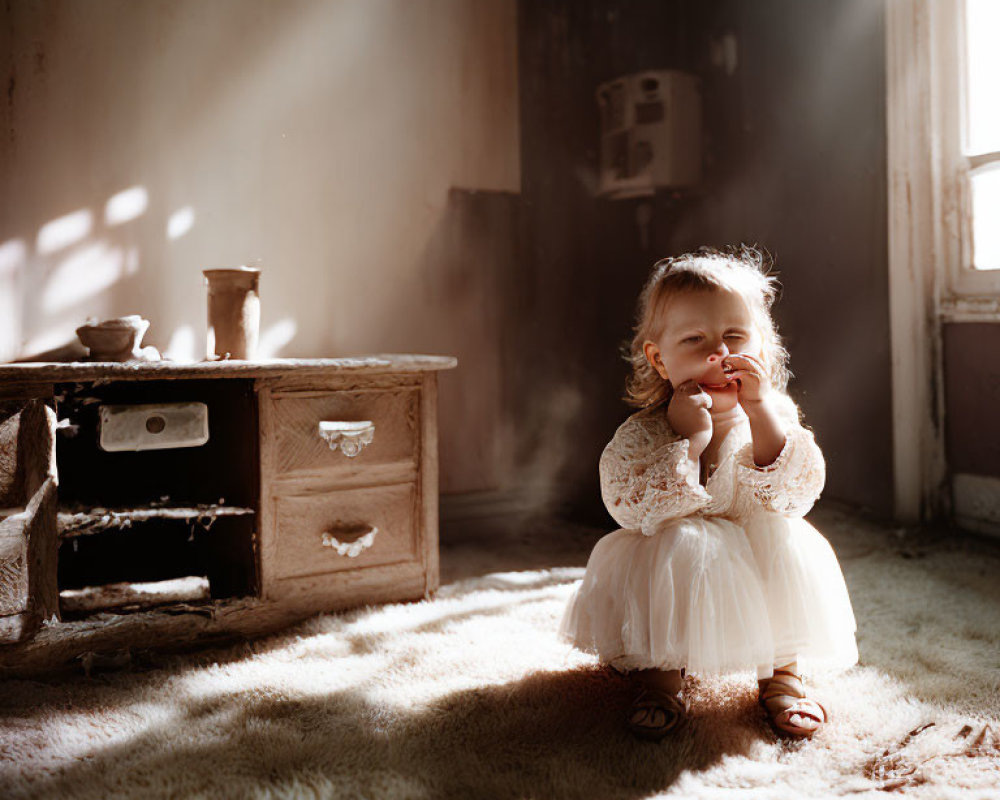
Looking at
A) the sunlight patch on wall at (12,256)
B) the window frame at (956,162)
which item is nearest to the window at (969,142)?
the window frame at (956,162)

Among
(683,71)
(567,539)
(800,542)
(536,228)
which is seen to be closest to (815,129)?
(683,71)

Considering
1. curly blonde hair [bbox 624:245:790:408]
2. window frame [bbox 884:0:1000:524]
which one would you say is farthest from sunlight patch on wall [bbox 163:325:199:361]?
window frame [bbox 884:0:1000:524]

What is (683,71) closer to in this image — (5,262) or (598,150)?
(598,150)

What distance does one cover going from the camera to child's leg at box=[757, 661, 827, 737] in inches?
50.6

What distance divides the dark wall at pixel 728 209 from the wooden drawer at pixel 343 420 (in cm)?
96

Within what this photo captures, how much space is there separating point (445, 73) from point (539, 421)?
4.19 ft

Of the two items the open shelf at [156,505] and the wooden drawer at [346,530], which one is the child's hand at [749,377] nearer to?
the wooden drawer at [346,530]

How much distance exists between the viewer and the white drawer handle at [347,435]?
74.9 inches

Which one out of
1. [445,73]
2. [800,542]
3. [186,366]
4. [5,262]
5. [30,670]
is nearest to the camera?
[800,542]

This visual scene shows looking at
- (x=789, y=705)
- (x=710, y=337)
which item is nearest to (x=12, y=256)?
(x=710, y=337)

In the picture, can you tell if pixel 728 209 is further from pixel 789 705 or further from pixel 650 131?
pixel 789 705

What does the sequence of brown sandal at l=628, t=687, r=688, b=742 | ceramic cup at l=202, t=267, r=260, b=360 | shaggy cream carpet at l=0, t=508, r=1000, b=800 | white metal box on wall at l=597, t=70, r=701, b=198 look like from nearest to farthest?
shaggy cream carpet at l=0, t=508, r=1000, b=800, brown sandal at l=628, t=687, r=688, b=742, ceramic cup at l=202, t=267, r=260, b=360, white metal box on wall at l=597, t=70, r=701, b=198

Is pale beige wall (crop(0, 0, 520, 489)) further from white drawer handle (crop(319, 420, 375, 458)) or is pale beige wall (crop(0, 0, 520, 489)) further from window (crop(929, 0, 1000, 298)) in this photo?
window (crop(929, 0, 1000, 298))

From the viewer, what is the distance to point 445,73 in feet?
9.07
